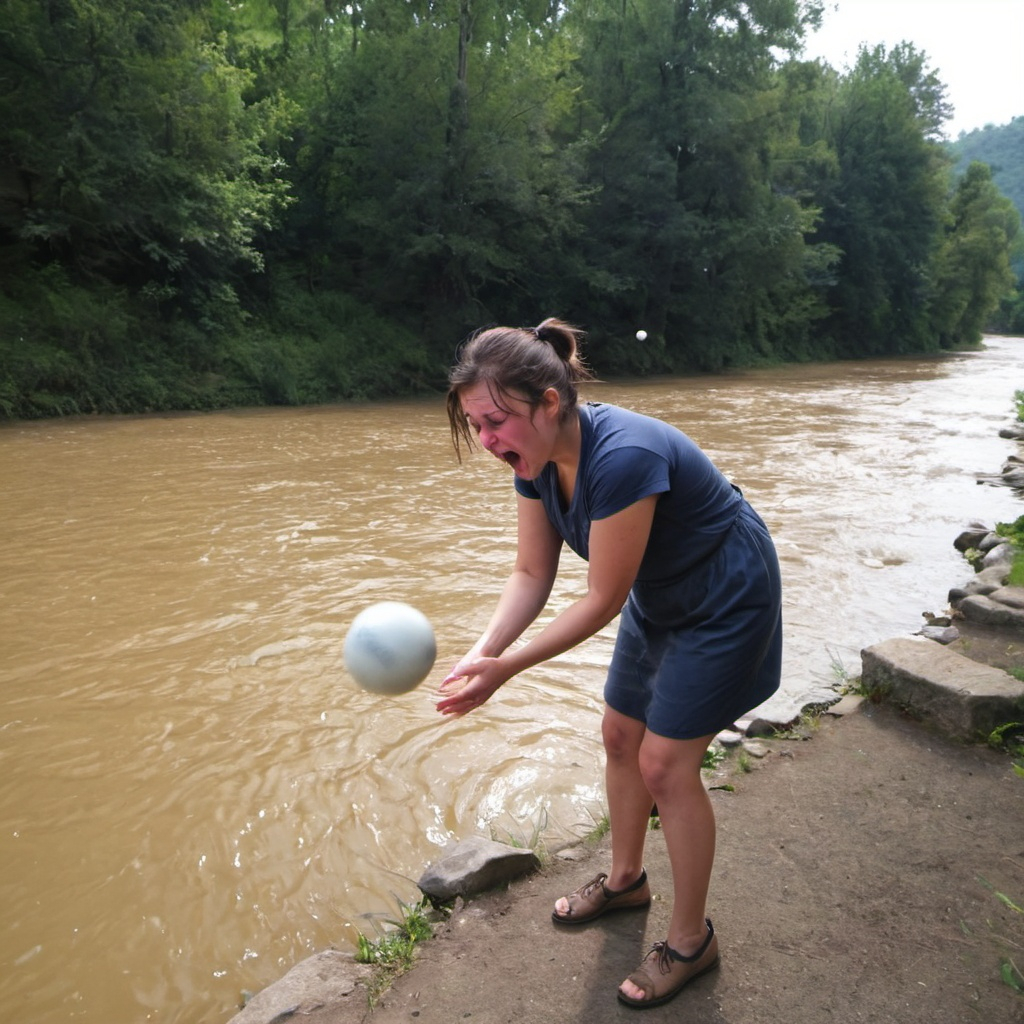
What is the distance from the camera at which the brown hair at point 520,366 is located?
2328mm

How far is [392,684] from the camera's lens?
3018mm

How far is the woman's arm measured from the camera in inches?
90.4

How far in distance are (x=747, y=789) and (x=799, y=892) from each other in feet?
2.45

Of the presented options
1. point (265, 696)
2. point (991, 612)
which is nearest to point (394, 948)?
point (265, 696)

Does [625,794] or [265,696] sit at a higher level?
[625,794]

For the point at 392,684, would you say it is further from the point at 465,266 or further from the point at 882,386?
the point at 882,386

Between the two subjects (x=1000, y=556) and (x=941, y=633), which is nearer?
(x=941, y=633)

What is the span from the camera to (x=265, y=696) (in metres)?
5.09

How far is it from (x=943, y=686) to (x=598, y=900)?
2.08 m

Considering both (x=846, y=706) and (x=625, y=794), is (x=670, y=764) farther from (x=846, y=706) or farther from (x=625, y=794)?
(x=846, y=706)

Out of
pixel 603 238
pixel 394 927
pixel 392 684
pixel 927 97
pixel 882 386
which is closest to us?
pixel 392 684

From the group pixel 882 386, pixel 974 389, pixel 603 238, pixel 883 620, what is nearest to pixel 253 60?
pixel 603 238

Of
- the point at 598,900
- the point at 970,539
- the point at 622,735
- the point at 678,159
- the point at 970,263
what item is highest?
the point at 678,159

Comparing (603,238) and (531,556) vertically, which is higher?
(603,238)
